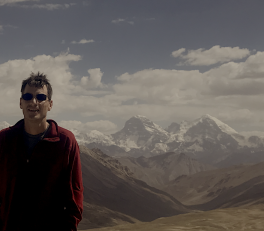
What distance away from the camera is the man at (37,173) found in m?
3.38

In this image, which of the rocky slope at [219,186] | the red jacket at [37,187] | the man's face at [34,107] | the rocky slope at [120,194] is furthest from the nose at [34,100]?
the rocky slope at [219,186]

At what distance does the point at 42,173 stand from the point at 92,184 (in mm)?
107802

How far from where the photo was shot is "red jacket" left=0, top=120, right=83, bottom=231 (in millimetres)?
3369

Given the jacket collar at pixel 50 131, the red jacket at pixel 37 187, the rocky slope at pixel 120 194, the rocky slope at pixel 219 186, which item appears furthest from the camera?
the rocky slope at pixel 219 186

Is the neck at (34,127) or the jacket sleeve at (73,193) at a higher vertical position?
the neck at (34,127)

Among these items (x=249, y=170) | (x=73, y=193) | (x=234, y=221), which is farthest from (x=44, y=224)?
(x=249, y=170)

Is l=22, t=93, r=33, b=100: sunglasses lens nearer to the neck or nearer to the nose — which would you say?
the nose

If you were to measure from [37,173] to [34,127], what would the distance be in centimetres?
51

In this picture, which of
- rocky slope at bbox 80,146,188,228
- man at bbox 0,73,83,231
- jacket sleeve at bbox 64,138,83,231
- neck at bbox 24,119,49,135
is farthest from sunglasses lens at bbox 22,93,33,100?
rocky slope at bbox 80,146,188,228

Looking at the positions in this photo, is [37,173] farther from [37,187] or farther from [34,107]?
[34,107]

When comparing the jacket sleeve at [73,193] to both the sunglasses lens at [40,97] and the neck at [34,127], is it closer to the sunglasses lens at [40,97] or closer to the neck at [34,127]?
the neck at [34,127]

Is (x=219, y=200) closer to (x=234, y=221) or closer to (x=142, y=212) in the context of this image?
(x=142, y=212)

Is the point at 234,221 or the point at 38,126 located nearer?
the point at 38,126

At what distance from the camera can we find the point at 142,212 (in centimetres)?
9919
